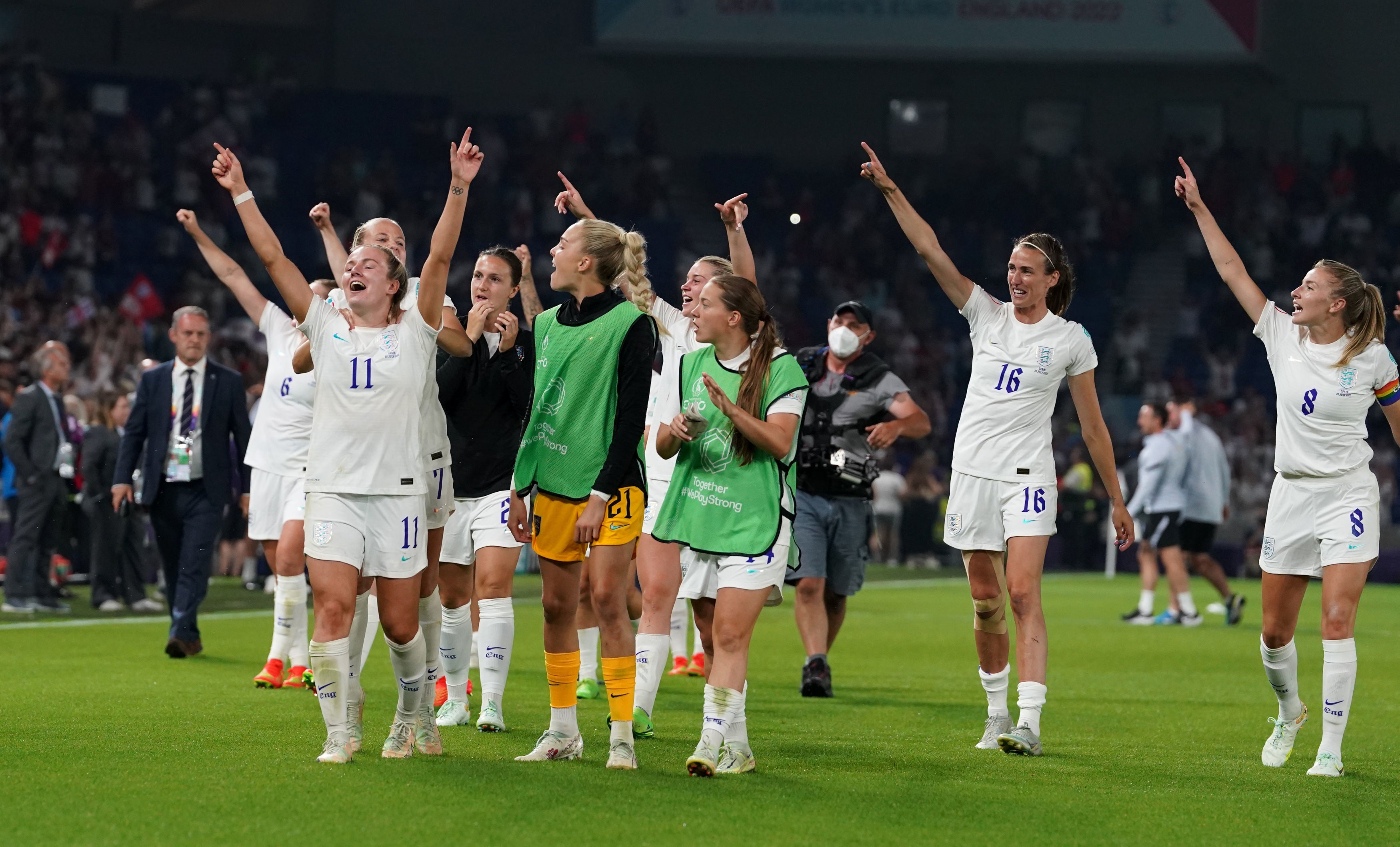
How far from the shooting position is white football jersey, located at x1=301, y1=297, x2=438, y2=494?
644cm

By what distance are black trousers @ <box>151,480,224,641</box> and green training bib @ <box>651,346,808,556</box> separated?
5.34 m

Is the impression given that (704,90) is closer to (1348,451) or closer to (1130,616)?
(1130,616)

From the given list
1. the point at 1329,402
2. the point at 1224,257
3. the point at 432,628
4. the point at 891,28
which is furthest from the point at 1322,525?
the point at 891,28

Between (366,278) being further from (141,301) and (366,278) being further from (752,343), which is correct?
(141,301)

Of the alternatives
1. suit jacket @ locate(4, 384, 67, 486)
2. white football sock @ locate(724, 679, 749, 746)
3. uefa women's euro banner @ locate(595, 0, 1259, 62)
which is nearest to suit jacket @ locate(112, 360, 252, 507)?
suit jacket @ locate(4, 384, 67, 486)

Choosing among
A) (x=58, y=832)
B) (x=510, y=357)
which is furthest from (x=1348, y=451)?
(x=58, y=832)

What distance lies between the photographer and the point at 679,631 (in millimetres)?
11039

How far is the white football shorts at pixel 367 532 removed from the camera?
637 centimetres

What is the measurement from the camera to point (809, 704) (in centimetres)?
959

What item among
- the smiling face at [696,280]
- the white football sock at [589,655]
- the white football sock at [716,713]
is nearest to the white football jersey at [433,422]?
the smiling face at [696,280]

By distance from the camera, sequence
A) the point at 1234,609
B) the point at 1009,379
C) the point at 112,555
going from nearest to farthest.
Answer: the point at 1009,379, the point at 112,555, the point at 1234,609

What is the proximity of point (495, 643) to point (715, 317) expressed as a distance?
2142mm

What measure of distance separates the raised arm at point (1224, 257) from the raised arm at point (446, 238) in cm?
333

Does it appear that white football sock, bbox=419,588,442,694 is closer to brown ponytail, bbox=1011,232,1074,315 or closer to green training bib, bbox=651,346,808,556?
green training bib, bbox=651,346,808,556
